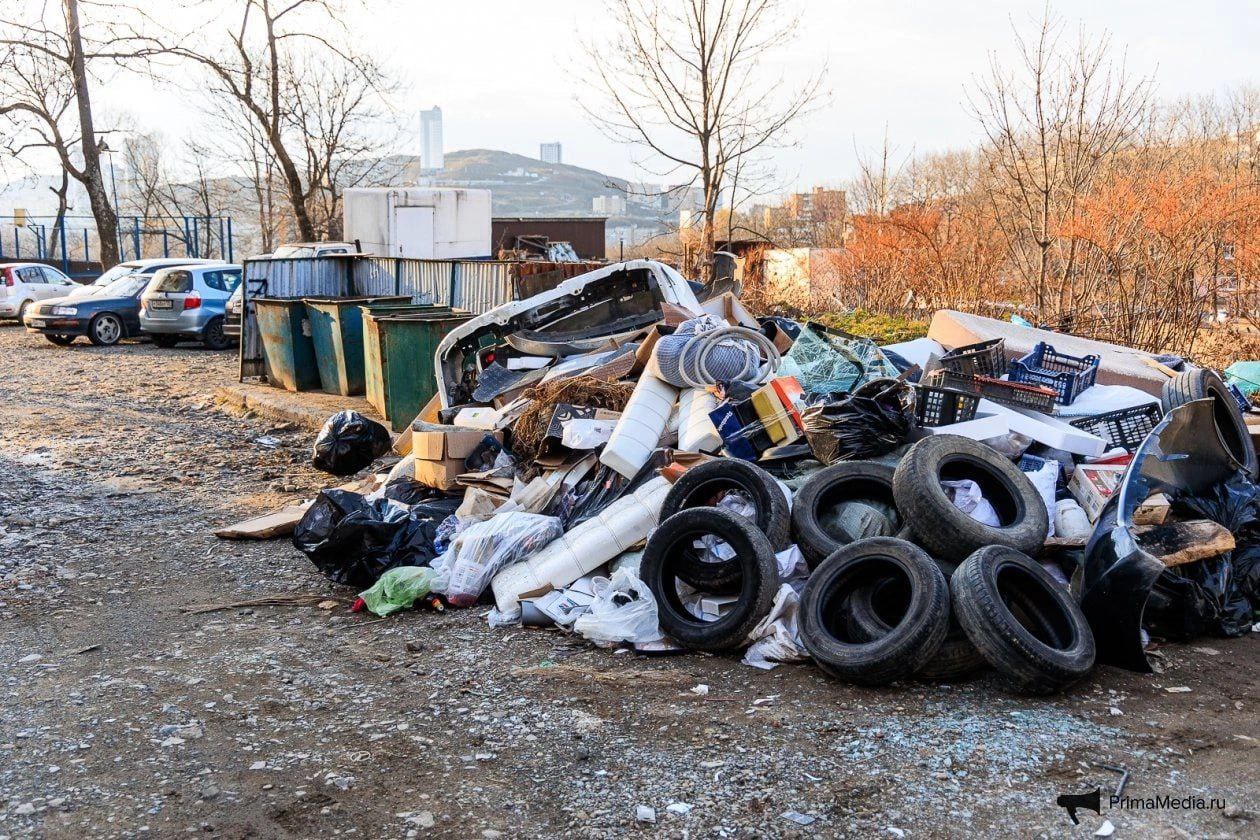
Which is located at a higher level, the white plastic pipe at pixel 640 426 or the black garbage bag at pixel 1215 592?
the white plastic pipe at pixel 640 426

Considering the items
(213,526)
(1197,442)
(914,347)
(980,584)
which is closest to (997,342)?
(914,347)

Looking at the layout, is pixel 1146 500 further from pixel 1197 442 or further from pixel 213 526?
pixel 213 526

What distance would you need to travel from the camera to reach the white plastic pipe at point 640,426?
5883 millimetres

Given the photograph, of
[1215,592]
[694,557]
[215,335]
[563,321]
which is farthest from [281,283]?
[1215,592]

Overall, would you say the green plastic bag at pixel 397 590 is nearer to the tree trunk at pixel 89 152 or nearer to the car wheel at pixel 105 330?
the car wheel at pixel 105 330

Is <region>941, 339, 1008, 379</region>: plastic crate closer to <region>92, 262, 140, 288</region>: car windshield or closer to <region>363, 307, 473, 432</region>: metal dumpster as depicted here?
<region>363, 307, 473, 432</region>: metal dumpster

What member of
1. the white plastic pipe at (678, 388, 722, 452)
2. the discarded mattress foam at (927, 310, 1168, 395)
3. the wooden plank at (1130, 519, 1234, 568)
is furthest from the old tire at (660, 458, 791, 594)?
the discarded mattress foam at (927, 310, 1168, 395)

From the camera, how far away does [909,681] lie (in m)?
4.14

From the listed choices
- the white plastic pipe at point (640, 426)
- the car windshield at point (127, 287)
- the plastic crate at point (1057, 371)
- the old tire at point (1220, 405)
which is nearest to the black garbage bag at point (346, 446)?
the white plastic pipe at point (640, 426)

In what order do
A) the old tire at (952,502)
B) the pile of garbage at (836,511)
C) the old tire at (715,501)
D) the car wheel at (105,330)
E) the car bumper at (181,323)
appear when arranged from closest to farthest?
the pile of garbage at (836,511)
the old tire at (952,502)
the old tire at (715,501)
the car bumper at (181,323)
the car wheel at (105,330)

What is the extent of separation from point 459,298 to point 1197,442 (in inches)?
417

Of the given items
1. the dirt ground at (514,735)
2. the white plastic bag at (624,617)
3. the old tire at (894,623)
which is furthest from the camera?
the white plastic bag at (624,617)

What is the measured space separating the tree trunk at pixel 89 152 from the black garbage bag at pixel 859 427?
87.7 ft

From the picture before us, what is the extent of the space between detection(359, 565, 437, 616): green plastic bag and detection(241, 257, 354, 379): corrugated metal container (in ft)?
28.8
